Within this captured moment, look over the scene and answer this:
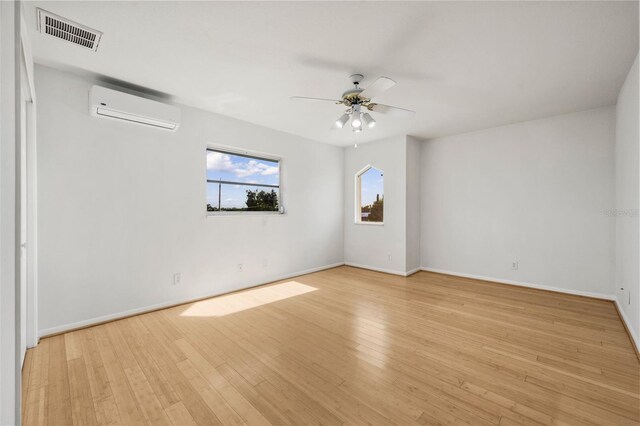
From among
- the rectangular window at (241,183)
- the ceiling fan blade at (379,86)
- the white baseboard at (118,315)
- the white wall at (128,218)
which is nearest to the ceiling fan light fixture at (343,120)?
the ceiling fan blade at (379,86)

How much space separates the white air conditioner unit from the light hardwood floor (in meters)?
2.29

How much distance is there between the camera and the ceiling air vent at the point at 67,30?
200 cm

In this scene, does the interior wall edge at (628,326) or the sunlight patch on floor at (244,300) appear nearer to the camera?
the interior wall edge at (628,326)

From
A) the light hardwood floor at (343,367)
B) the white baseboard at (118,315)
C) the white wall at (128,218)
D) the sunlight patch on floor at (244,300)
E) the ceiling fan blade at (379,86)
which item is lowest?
the light hardwood floor at (343,367)

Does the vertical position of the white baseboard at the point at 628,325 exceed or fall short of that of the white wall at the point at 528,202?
it falls short

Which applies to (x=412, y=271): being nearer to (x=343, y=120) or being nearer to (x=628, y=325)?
(x=628, y=325)

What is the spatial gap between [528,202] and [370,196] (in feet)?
→ 8.94

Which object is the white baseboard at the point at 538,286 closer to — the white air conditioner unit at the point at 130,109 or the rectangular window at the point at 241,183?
the rectangular window at the point at 241,183

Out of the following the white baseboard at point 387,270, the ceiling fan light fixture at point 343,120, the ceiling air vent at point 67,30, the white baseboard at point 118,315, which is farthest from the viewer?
the white baseboard at point 387,270

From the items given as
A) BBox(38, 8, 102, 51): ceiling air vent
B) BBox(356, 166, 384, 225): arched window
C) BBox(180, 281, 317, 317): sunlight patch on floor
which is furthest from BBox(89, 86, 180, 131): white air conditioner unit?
BBox(356, 166, 384, 225): arched window

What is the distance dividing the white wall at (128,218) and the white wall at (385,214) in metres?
1.94

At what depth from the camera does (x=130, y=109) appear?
114 inches
